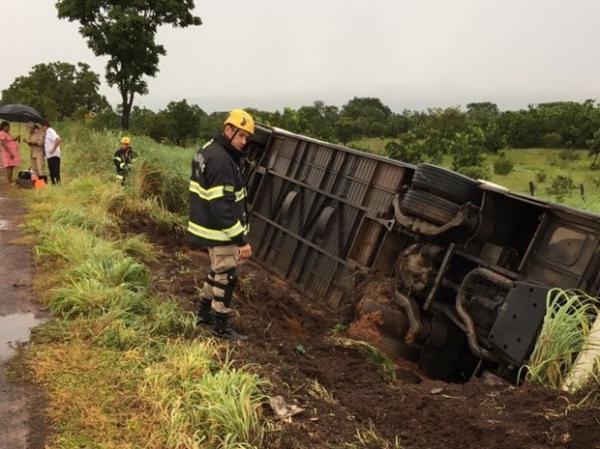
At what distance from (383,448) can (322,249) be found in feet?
19.1

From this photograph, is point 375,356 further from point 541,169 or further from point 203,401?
point 541,169

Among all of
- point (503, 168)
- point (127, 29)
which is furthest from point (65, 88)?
point (503, 168)

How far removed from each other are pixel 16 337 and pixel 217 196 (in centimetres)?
212

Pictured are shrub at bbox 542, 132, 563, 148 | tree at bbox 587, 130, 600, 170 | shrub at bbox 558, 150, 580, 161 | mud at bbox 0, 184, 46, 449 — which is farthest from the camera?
shrub at bbox 542, 132, 563, 148

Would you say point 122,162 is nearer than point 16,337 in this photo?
No

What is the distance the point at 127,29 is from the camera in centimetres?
2775

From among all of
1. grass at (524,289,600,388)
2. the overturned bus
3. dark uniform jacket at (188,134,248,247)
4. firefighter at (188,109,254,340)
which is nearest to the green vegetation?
firefighter at (188,109,254,340)

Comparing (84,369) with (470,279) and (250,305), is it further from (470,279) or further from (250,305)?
(470,279)

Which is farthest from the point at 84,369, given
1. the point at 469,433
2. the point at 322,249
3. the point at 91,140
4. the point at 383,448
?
the point at 91,140

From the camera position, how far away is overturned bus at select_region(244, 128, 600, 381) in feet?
19.2

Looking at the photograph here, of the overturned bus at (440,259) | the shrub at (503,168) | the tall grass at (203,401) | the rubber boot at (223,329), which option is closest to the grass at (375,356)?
the overturned bus at (440,259)

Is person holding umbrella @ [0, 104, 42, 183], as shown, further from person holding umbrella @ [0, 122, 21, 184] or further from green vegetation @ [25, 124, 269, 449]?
green vegetation @ [25, 124, 269, 449]

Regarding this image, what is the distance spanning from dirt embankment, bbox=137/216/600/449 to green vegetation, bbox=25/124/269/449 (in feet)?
1.04

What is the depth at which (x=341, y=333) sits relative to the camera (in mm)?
7512
